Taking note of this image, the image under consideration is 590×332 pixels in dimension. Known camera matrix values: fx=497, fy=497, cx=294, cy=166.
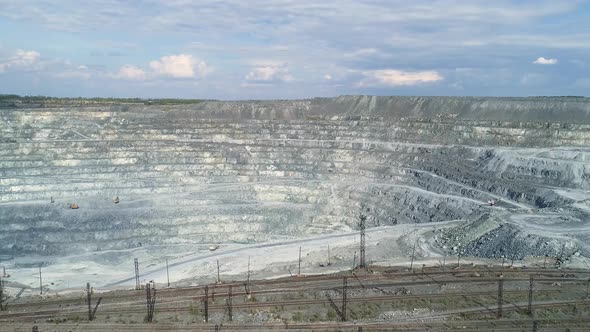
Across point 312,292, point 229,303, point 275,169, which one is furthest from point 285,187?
point 229,303

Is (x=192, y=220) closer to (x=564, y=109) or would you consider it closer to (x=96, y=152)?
(x=96, y=152)

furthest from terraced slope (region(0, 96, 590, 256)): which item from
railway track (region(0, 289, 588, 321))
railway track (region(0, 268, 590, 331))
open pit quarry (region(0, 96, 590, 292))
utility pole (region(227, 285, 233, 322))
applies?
utility pole (region(227, 285, 233, 322))

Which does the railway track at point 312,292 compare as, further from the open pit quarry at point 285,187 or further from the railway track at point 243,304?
the open pit quarry at point 285,187

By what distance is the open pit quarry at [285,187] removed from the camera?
125 ft

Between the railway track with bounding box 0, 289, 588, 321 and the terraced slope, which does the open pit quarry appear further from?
the railway track with bounding box 0, 289, 588, 321

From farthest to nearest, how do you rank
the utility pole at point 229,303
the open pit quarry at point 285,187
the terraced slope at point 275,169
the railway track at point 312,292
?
the terraced slope at point 275,169 → the open pit quarry at point 285,187 → the railway track at point 312,292 → the utility pole at point 229,303

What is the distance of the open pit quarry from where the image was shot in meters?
38.1

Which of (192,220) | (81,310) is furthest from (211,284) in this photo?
(192,220)

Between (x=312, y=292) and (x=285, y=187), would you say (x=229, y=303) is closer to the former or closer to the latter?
(x=312, y=292)

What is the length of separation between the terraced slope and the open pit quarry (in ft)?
0.66

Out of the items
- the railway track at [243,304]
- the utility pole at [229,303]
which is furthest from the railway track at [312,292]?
the utility pole at [229,303]

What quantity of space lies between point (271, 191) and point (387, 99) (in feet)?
102

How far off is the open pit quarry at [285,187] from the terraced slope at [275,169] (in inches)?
7.9

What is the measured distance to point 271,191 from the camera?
57.4 metres
